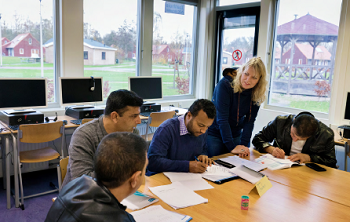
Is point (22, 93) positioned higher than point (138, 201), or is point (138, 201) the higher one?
point (22, 93)

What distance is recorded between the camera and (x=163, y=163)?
6.46 feet

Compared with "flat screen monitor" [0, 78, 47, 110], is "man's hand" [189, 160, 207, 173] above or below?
below

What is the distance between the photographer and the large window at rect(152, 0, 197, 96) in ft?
16.7

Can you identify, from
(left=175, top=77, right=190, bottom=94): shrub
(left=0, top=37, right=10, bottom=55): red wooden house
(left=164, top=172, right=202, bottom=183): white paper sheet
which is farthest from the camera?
(left=175, top=77, right=190, bottom=94): shrub

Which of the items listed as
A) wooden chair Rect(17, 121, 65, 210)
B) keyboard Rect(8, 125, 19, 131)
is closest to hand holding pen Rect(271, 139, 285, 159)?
wooden chair Rect(17, 121, 65, 210)

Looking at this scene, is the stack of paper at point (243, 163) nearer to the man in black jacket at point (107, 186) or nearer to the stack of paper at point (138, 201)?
the stack of paper at point (138, 201)

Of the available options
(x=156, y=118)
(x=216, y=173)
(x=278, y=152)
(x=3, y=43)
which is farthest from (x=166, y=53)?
(x=216, y=173)

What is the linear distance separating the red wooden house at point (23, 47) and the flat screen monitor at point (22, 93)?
0.56 m

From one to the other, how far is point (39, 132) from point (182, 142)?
165 centimetres

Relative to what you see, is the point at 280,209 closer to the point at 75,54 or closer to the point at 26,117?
the point at 26,117

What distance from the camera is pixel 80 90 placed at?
12.7 feet

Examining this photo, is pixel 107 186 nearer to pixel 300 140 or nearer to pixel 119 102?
pixel 119 102

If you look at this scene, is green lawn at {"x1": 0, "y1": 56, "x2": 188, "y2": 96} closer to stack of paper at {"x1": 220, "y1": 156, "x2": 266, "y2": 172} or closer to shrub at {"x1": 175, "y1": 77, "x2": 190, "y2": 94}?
shrub at {"x1": 175, "y1": 77, "x2": 190, "y2": 94}

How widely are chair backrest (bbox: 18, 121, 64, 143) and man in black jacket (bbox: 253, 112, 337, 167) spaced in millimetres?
1995
